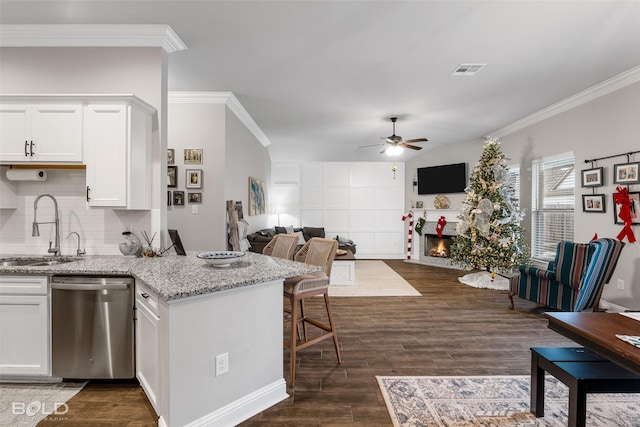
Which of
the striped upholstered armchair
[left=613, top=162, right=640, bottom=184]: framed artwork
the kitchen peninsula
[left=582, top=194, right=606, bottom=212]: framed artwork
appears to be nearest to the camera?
A: the kitchen peninsula

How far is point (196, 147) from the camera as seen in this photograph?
172 inches

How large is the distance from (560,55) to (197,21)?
363 cm

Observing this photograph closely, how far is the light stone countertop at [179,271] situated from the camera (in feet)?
5.99

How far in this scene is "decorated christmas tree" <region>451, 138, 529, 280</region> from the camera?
206 inches

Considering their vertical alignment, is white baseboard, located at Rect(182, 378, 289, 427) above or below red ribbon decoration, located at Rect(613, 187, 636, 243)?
below

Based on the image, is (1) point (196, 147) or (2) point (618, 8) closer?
(2) point (618, 8)

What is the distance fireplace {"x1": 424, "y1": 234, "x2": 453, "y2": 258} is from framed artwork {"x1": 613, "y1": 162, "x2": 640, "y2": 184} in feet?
12.2

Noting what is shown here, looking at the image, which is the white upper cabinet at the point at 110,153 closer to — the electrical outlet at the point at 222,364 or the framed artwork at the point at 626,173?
the electrical outlet at the point at 222,364

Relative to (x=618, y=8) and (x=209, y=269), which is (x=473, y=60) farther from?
(x=209, y=269)

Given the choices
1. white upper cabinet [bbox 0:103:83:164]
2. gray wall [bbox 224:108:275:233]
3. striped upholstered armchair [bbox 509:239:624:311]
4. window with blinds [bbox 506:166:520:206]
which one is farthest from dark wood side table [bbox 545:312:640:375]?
window with blinds [bbox 506:166:520:206]

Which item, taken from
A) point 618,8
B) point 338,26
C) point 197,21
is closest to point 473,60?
point 618,8

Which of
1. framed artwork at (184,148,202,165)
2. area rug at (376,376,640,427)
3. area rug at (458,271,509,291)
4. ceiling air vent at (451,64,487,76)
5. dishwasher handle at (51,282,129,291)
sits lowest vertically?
area rug at (376,376,640,427)

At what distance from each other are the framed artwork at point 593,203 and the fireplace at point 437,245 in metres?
3.18

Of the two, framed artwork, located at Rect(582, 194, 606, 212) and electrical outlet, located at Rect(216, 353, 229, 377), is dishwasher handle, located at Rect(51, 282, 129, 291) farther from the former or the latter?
framed artwork, located at Rect(582, 194, 606, 212)
